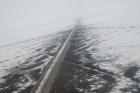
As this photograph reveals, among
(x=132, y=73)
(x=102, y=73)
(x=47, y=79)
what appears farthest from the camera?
(x=47, y=79)

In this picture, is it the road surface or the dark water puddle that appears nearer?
the dark water puddle

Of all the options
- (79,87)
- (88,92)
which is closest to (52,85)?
(79,87)

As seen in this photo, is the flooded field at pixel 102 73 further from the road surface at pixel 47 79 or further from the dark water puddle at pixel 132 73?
the road surface at pixel 47 79

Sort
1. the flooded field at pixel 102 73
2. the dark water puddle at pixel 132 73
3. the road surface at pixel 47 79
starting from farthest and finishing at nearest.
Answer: the road surface at pixel 47 79
the dark water puddle at pixel 132 73
the flooded field at pixel 102 73

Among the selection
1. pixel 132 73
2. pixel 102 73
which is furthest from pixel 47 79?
pixel 132 73

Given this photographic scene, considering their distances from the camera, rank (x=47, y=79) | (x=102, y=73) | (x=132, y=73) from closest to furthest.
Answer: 1. (x=132, y=73)
2. (x=102, y=73)
3. (x=47, y=79)

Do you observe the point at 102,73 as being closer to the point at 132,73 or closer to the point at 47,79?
the point at 132,73

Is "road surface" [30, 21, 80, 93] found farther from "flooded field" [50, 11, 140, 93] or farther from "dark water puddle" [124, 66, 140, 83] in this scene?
"dark water puddle" [124, 66, 140, 83]

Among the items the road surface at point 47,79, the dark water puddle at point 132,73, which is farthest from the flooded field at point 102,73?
the road surface at point 47,79

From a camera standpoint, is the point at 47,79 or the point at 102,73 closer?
the point at 102,73

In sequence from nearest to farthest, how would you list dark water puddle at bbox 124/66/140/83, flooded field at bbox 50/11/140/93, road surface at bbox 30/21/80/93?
flooded field at bbox 50/11/140/93 < dark water puddle at bbox 124/66/140/83 < road surface at bbox 30/21/80/93

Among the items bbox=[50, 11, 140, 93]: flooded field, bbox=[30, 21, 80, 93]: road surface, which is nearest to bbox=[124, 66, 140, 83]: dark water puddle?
bbox=[50, 11, 140, 93]: flooded field
